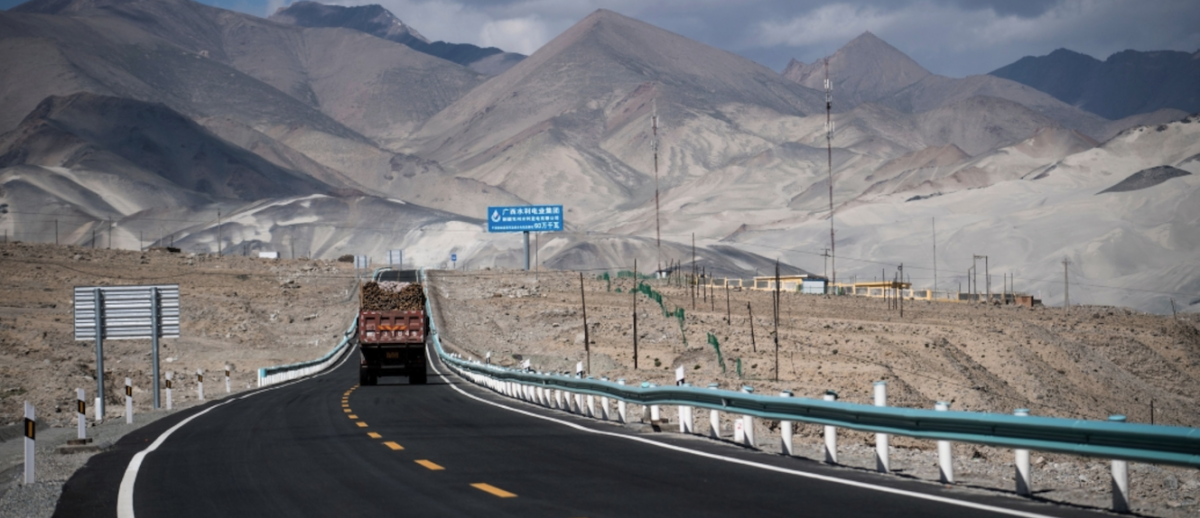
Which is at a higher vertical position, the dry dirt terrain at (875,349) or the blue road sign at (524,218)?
the blue road sign at (524,218)

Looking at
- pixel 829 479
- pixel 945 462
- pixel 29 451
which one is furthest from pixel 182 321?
pixel 945 462

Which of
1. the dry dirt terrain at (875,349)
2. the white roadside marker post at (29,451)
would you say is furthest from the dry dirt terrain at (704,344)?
the white roadside marker post at (29,451)

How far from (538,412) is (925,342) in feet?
→ 158

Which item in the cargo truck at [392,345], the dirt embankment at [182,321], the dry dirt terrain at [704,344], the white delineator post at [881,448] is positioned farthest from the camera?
the cargo truck at [392,345]

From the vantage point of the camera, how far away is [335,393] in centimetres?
3897

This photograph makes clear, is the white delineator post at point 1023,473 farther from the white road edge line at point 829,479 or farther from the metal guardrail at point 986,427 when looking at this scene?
the white road edge line at point 829,479

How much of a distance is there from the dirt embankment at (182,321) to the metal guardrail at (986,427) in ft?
72.6

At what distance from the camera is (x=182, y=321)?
3693 inches

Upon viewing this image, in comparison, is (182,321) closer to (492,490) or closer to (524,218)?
(524,218)

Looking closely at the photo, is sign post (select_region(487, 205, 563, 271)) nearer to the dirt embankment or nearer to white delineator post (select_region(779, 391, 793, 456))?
the dirt embankment

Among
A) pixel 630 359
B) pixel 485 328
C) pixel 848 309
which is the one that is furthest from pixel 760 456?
pixel 848 309

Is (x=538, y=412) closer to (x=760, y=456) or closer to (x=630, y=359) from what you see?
(x=760, y=456)

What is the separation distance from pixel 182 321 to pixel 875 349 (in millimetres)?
52071

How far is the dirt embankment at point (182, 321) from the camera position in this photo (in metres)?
46.2
